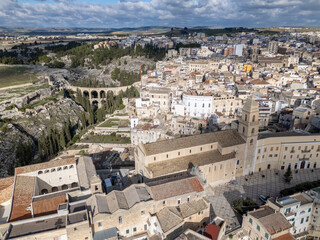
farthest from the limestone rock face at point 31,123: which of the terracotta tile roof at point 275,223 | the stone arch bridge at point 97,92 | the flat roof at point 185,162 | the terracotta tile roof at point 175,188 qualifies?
the terracotta tile roof at point 275,223

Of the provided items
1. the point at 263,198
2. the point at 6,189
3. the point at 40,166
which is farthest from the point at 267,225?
the point at 6,189

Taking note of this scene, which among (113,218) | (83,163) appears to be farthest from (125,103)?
(113,218)

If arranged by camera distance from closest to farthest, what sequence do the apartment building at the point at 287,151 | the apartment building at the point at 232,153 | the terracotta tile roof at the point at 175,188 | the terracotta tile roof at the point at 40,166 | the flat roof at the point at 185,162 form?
the terracotta tile roof at the point at 175,188 < the terracotta tile roof at the point at 40,166 < the flat roof at the point at 185,162 < the apartment building at the point at 232,153 < the apartment building at the point at 287,151

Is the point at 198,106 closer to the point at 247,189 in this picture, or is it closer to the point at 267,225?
the point at 247,189

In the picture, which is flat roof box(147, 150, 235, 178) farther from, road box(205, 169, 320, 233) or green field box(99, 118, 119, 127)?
green field box(99, 118, 119, 127)

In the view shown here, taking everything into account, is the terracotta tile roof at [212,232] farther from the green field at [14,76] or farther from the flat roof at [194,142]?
the green field at [14,76]

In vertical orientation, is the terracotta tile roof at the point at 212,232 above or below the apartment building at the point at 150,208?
below

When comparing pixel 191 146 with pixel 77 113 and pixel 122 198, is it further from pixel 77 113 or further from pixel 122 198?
pixel 77 113
